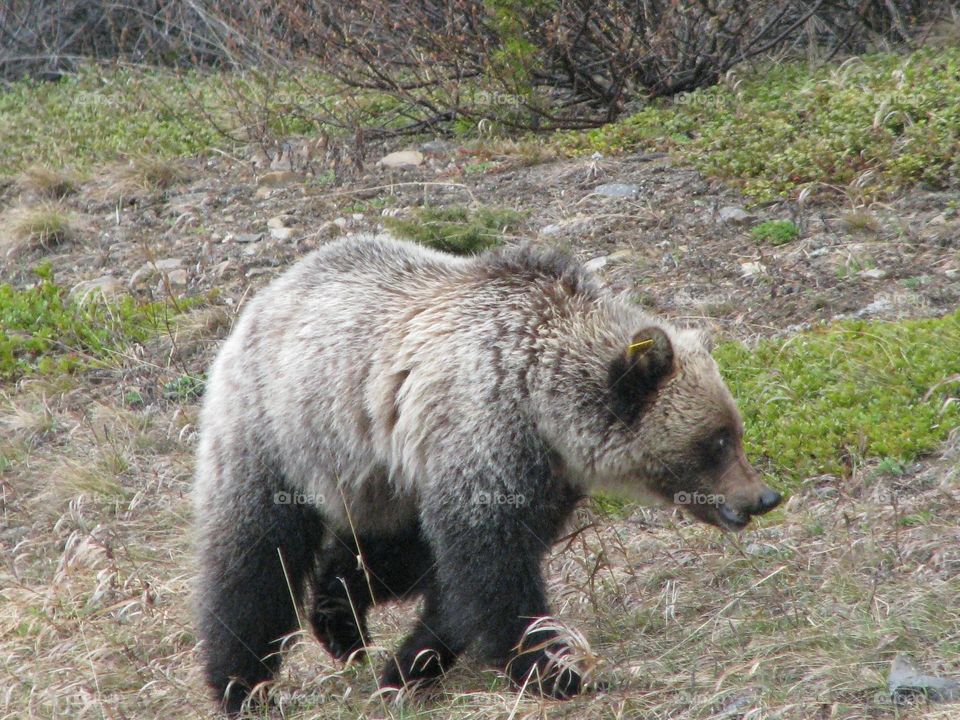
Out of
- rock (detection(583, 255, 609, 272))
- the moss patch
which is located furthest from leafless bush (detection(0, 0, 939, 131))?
the moss patch

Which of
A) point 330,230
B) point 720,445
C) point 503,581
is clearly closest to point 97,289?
point 330,230

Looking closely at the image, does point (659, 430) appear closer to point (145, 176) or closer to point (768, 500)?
point (768, 500)

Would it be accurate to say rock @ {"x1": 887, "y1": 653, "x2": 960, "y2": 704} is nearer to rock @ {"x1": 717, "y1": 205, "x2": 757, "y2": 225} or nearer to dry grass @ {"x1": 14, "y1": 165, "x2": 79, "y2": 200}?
rock @ {"x1": 717, "y1": 205, "x2": 757, "y2": 225}

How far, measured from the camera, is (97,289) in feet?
29.1

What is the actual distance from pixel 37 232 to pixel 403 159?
9.91 ft

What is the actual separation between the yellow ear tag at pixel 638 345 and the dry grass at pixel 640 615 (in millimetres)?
811

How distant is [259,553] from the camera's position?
458 cm

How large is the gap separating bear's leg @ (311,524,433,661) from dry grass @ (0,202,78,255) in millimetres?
5842

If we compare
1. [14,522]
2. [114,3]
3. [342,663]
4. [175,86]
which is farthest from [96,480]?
[114,3]

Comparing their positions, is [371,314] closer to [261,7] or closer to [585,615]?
[585,615]

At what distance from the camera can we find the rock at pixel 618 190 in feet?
28.9

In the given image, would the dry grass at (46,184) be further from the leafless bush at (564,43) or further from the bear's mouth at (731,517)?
the bear's mouth at (731,517)

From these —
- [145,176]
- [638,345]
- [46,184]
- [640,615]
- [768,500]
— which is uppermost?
[638,345]

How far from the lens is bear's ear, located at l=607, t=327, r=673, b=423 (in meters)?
4.21
